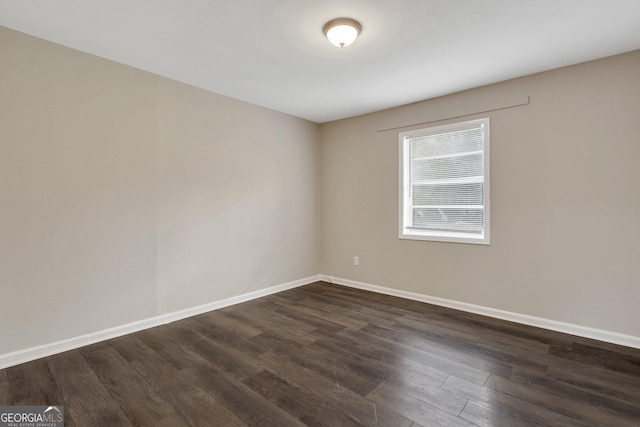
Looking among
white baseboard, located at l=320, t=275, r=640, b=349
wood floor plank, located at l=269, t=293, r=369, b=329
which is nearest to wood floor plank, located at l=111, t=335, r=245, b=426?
wood floor plank, located at l=269, t=293, r=369, b=329

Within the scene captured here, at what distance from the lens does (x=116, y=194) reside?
2.90 metres

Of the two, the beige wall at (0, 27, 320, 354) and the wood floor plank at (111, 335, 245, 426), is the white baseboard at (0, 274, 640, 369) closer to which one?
the beige wall at (0, 27, 320, 354)

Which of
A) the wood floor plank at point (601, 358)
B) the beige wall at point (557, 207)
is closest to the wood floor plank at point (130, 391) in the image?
the wood floor plank at point (601, 358)

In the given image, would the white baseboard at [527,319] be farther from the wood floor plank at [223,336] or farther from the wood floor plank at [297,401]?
the wood floor plank at [297,401]

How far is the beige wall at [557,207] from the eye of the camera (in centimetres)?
268

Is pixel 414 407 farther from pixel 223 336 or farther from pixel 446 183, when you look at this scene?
pixel 446 183

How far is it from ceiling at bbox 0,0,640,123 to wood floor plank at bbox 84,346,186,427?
105 inches

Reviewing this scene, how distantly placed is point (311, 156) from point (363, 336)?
306 centimetres

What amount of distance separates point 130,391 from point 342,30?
9.89 feet

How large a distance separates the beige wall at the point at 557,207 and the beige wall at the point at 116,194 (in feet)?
7.30

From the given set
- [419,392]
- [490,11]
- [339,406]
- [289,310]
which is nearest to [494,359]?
[419,392]

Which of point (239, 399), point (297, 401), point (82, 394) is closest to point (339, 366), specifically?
point (297, 401)

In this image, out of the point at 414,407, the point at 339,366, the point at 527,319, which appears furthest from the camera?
the point at 527,319

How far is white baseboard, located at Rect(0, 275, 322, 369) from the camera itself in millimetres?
2381
